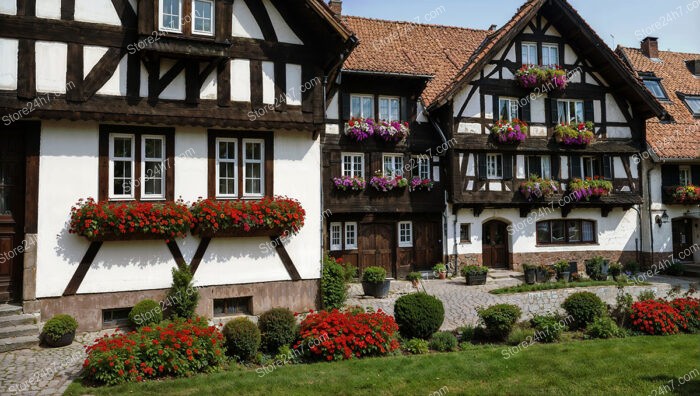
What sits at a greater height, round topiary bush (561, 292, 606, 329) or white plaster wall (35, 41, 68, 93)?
white plaster wall (35, 41, 68, 93)

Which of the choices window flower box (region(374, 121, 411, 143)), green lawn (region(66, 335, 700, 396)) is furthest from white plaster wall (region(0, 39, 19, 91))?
window flower box (region(374, 121, 411, 143))

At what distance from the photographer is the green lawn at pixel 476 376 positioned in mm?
7414

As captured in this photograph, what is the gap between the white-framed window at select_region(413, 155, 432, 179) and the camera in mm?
20484

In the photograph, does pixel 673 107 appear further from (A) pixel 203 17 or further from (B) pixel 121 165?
(B) pixel 121 165

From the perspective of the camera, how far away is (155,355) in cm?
803

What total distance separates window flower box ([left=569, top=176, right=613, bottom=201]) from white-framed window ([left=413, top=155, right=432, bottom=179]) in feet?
21.9

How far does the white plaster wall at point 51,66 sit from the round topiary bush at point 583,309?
512 inches

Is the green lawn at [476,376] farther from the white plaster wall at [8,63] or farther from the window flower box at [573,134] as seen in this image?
the window flower box at [573,134]

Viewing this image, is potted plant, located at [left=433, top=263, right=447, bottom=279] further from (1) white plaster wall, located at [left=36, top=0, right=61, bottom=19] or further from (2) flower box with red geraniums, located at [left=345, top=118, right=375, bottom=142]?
(1) white plaster wall, located at [left=36, top=0, right=61, bottom=19]

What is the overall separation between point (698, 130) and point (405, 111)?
608 inches

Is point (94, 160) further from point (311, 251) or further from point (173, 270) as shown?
point (311, 251)

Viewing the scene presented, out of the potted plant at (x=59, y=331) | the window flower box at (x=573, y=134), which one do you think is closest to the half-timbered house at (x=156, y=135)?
the potted plant at (x=59, y=331)

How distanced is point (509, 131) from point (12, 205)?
17654 millimetres

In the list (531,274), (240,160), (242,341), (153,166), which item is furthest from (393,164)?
(242,341)
